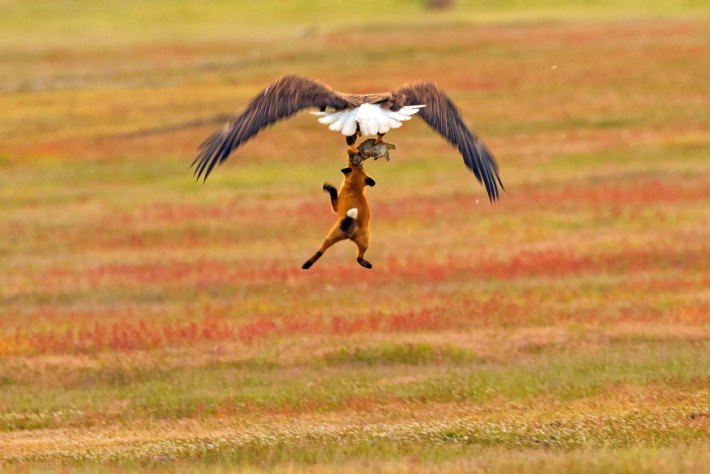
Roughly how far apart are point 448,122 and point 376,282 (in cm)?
1186

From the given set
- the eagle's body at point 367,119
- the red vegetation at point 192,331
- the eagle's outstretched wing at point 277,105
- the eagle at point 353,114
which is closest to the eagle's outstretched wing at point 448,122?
the eagle at point 353,114

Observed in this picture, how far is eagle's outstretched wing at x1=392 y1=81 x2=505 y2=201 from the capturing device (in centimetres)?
1227

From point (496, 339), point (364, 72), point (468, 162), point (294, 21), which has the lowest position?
point (496, 339)

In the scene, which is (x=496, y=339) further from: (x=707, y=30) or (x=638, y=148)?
(x=707, y=30)

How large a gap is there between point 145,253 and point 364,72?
27627 millimetres

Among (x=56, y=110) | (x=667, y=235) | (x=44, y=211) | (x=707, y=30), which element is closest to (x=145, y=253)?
(x=44, y=211)

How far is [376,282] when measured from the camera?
24.2m

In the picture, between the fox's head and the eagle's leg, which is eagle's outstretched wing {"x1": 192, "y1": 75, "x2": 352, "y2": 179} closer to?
the eagle's leg

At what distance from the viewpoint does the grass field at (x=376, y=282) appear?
13625 mm

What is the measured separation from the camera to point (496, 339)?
1916 centimetres

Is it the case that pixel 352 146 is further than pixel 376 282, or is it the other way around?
pixel 376 282

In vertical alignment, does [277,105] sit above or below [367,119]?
above

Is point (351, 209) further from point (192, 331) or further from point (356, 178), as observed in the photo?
point (192, 331)

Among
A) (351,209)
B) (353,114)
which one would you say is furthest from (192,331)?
(353,114)
